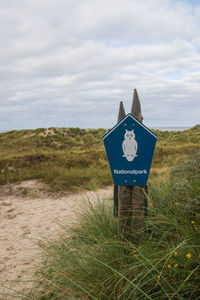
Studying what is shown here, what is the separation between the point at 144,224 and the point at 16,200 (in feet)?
19.2

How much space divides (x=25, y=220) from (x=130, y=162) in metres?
4.19

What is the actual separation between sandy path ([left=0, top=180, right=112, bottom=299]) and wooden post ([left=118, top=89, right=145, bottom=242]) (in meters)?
1.03

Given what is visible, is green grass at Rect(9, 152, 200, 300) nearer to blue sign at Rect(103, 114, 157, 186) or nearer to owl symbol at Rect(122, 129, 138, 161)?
blue sign at Rect(103, 114, 157, 186)

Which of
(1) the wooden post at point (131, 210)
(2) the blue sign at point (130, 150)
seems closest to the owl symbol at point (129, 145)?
(2) the blue sign at point (130, 150)

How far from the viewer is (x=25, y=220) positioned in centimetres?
671

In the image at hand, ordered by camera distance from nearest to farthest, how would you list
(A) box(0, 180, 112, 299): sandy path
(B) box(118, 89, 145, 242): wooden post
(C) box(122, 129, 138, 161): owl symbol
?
(C) box(122, 129, 138, 161): owl symbol, (B) box(118, 89, 145, 242): wooden post, (A) box(0, 180, 112, 299): sandy path

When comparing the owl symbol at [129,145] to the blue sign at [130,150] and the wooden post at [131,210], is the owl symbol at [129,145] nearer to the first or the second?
the blue sign at [130,150]

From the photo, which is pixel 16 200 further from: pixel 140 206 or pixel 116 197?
pixel 140 206

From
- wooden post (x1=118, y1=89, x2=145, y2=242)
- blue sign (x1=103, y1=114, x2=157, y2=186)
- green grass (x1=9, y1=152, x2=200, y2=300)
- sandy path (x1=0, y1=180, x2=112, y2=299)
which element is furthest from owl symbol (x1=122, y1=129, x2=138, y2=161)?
sandy path (x1=0, y1=180, x2=112, y2=299)

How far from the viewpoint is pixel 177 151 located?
19.4 metres

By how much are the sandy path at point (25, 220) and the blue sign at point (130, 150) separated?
123cm

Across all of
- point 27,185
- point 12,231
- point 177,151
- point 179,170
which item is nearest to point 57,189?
point 27,185

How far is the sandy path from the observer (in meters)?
4.30

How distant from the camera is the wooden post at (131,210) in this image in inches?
135
